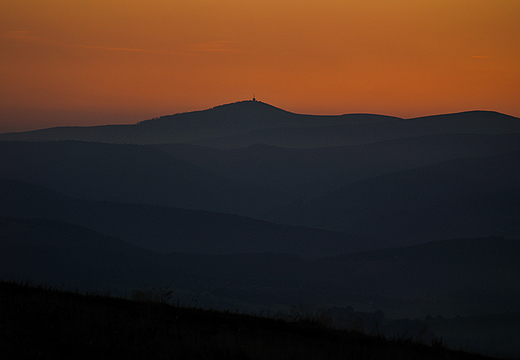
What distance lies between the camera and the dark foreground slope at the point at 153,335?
754cm

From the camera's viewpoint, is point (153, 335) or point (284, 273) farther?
point (284, 273)

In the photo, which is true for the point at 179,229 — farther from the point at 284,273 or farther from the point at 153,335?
the point at 153,335

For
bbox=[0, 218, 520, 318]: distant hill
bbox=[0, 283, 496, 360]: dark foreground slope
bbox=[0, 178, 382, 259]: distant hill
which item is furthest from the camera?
bbox=[0, 178, 382, 259]: distant hill

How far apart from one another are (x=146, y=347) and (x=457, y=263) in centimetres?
13722

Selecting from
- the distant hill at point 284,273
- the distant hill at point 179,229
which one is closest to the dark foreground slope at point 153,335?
the distant hill at point 284,273

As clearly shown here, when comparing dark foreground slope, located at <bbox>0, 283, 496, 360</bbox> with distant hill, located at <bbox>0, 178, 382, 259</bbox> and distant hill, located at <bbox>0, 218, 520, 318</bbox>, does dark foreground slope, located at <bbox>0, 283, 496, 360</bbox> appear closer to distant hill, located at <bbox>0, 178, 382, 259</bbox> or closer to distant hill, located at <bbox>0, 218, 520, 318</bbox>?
distant hill, located at <bbox>0, 218, 520, 318</bbox>

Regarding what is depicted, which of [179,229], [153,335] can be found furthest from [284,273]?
[153,335]

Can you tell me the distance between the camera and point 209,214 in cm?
18875

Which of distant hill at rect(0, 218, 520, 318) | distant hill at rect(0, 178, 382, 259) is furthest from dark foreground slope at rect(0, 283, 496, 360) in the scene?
distant hill at rect(0, 178, 382, 259)

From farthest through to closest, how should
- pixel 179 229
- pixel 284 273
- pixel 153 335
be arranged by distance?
pixel 179 229
pixel 284 273
pixel 153 335

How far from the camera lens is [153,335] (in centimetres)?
842

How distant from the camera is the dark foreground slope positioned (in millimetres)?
7543

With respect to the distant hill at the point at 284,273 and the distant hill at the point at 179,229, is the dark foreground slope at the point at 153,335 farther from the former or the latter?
the distant hill at the point at 179,229

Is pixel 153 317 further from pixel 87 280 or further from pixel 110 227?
pixel 110 227
